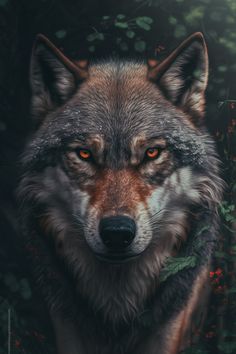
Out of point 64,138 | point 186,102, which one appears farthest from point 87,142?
point 186,102

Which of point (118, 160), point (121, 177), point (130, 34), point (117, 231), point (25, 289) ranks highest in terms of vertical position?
point (130, 34)

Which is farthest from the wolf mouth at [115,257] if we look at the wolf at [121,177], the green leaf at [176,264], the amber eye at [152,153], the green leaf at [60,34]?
the green leaf at [60,34]

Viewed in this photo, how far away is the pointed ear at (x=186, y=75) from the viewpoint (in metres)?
5.45

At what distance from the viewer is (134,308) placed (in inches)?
225

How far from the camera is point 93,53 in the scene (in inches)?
244

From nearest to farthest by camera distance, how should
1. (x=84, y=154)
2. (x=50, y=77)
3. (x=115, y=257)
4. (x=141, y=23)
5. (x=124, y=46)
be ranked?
1. (x=115, y=257)
2. (x=84, y=154)
3. (x=50, y=77)
4. (x=141, y=23)
5. (x=124, y=46)

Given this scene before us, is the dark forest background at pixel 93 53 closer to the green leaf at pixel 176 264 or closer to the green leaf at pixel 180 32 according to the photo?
the green leaf at pixel 180 32

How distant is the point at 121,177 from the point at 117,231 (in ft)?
1.67

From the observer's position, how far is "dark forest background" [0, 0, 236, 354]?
238 inches

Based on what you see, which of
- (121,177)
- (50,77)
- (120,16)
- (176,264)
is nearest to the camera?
(121,177)

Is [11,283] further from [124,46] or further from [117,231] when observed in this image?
[124,46]

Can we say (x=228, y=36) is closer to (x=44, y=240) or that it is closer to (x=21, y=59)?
(x=21, y=59)

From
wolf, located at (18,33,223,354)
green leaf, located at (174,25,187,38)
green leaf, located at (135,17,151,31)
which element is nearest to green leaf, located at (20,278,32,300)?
wolf, located at (18,33,223,354)

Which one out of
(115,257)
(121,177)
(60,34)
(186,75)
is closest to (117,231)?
(115,257)
